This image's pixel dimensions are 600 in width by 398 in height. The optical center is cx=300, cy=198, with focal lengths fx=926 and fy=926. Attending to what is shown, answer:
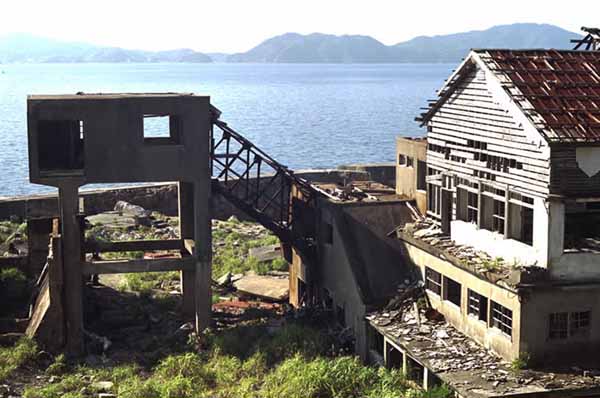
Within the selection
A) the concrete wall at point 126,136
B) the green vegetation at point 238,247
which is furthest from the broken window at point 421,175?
the green vegetation at point 238,247

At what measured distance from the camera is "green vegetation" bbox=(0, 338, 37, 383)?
92.5ft

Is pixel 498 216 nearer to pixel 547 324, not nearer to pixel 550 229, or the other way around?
pixel 550 229

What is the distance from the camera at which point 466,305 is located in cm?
2602

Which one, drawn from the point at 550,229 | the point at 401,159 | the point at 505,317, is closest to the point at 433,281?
the point at 505,317

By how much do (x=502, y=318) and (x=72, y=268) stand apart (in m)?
14.6

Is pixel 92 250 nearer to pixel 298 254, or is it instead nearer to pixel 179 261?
pixel 179 261

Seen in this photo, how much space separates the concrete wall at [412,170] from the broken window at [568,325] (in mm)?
9651

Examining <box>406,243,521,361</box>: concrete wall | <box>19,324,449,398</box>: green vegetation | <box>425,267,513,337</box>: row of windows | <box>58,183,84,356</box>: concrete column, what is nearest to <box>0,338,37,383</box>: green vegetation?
<box>19,324,449,398</box>: green vegetation

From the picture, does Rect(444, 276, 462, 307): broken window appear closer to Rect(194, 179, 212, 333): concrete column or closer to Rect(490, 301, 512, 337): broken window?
Rect(490, 301, 512, 337): broken window

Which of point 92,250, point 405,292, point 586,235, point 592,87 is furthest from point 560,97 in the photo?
point 92,250

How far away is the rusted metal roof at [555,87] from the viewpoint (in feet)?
76.2

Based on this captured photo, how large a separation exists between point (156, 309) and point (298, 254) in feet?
18.8

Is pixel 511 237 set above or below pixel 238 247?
above

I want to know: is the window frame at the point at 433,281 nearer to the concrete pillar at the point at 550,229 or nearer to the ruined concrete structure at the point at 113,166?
the concrete pillar at the point at 550,229
